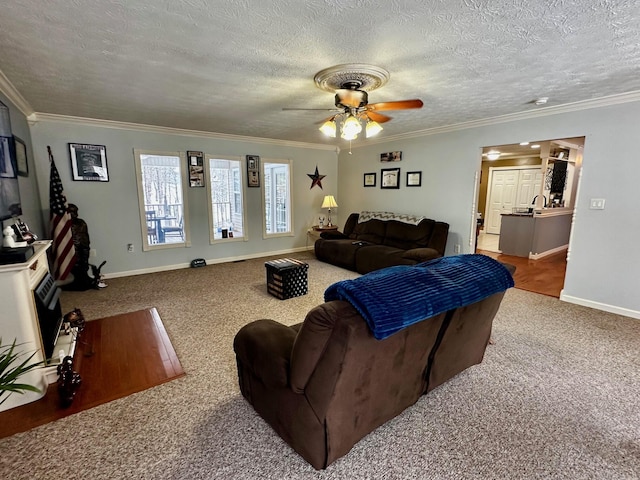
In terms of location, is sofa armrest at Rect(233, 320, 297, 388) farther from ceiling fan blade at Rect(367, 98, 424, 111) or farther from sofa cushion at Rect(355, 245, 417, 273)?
sofa cushion at Rect(355, 245, 417, 273)

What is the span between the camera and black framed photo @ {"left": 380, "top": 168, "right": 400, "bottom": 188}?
5.68 metres

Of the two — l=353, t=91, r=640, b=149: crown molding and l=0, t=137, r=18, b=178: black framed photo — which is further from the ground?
l=353, t=91, r=640, b=149: crown molding

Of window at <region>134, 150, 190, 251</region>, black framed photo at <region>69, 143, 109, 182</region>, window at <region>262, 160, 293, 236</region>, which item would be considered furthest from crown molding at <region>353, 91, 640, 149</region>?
black framed photo at <region>69, 143, 109, 182</region>

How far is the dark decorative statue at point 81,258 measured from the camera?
4090 millimetres

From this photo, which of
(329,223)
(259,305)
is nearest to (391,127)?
(329,223)

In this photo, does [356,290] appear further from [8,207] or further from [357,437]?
[8,207]

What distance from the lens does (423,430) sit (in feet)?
5.91

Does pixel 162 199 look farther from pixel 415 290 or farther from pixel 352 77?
pixel 415 290

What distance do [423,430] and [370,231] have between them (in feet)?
13.8

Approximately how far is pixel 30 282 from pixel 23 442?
99cm

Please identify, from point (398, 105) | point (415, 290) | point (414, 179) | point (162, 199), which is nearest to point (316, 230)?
point (414, 179)

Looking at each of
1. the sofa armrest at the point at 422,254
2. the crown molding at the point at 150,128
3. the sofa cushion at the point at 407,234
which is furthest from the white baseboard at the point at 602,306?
the crown molding at the point at 150,128

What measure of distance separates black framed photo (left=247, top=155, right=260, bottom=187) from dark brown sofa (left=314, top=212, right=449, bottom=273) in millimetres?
1653

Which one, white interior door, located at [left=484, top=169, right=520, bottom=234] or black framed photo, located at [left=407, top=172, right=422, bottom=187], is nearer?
black framed photo, located at [left=407, top=172, right=422, bottom=187]
